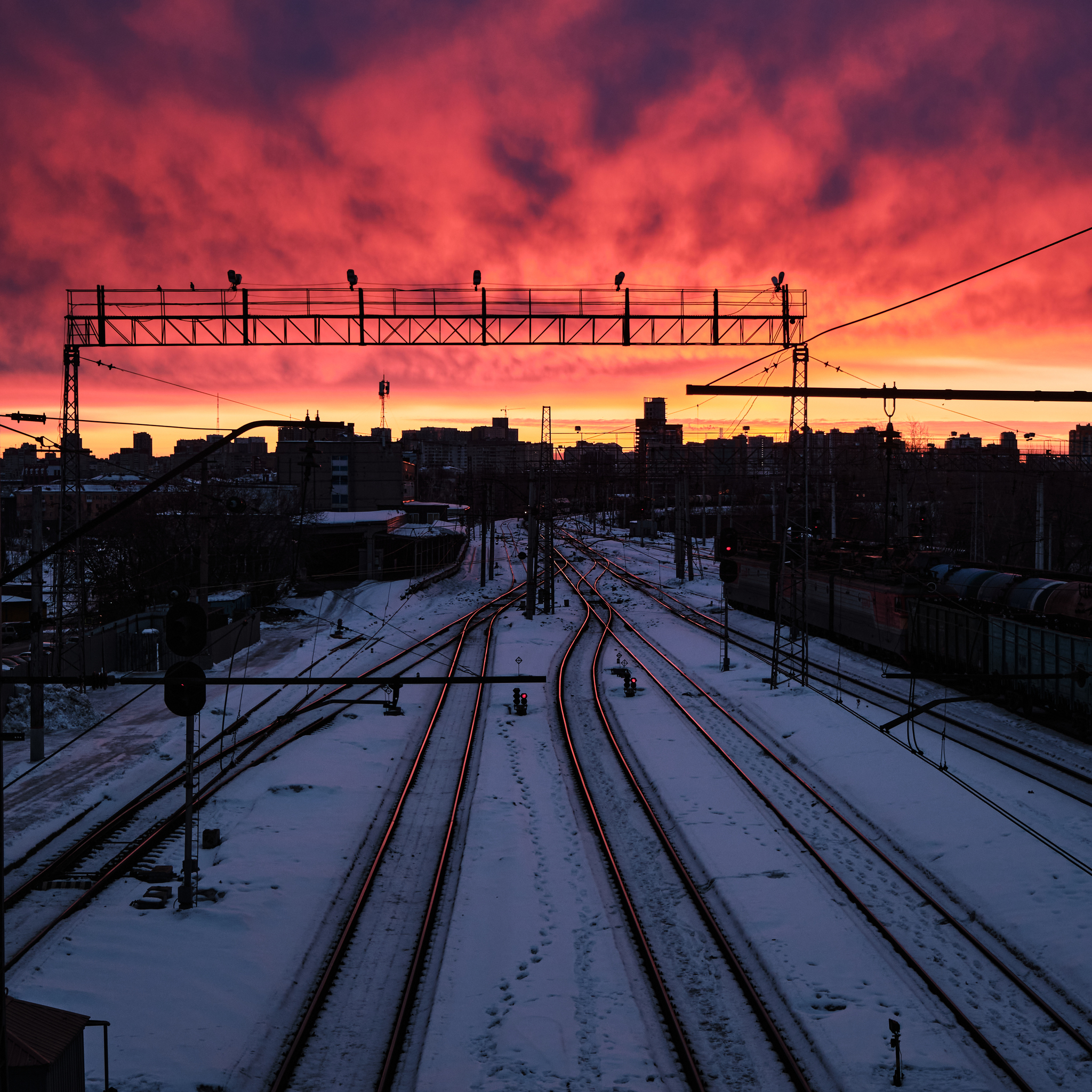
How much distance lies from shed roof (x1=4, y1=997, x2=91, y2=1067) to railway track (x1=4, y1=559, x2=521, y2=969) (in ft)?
14.5

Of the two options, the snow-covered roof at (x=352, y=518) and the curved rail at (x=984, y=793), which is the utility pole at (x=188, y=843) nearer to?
the curved rail at (x=984, y=793)

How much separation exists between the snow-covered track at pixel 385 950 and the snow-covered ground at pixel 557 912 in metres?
0.16

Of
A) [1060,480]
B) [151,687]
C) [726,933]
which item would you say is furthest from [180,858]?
[1060,480]

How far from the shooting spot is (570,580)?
184 feet

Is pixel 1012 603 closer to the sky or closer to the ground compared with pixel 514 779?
closer to the sky

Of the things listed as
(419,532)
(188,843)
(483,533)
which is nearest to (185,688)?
(188,843)

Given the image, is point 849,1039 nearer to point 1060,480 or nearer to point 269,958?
point 269,958

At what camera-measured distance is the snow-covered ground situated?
8602 mm

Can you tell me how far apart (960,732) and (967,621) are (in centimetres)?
514

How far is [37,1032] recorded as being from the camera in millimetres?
6477

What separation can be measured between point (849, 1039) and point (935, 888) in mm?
4309

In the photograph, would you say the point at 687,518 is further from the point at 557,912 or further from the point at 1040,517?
the point at 557,912

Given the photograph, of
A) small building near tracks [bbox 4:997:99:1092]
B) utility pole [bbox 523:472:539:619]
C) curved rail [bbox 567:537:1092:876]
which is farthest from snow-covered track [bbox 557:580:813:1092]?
utility pole [bbox 523:472:539:619]

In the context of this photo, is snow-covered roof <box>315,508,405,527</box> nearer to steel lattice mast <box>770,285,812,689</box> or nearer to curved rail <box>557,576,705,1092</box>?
steel lattice mast <box>770,285,812,689</box>
